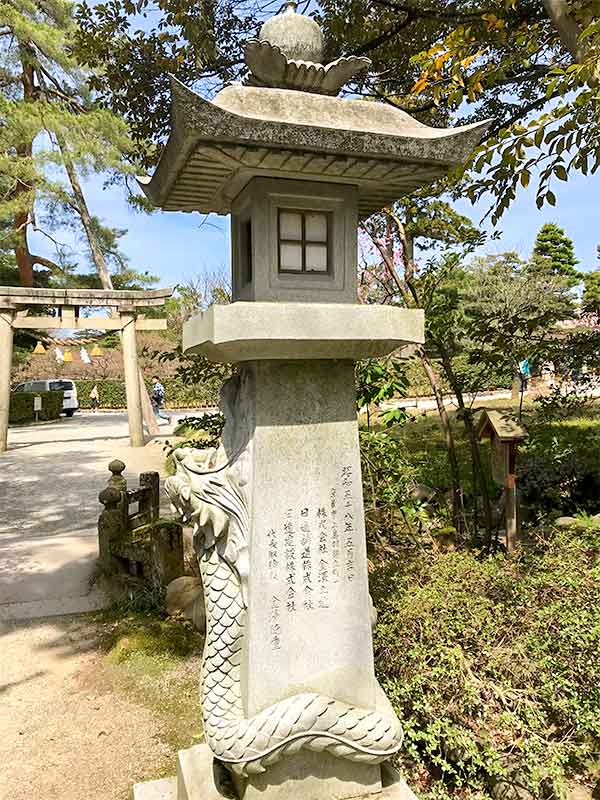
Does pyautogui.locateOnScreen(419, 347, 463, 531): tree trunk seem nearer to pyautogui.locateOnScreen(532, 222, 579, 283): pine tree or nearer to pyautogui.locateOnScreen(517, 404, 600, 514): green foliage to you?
pyautogui.locateOnScreen(517, 404, 600, 514): green foliage

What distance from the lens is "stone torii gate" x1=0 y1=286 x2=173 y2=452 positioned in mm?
13609

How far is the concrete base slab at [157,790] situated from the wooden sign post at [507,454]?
12.0 ft

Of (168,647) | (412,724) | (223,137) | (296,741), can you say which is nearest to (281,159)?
(223,137)

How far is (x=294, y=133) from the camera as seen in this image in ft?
7.14

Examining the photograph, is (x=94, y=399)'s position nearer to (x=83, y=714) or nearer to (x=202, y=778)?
(x=83, y=714)

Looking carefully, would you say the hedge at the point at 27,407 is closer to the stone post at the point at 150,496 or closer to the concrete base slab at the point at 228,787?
the stone post at the point at 150,496

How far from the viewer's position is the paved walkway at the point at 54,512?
19.2 ft

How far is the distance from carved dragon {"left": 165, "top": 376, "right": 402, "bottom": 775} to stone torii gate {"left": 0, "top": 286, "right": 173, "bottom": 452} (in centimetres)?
1193

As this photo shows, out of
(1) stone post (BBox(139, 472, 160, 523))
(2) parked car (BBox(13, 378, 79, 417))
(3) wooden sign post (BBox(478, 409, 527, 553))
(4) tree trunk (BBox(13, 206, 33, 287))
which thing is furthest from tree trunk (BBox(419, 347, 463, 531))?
(2) parked car (BBox(13, 378, 79, 417))

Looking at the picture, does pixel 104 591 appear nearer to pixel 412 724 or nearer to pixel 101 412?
pixel 412 724

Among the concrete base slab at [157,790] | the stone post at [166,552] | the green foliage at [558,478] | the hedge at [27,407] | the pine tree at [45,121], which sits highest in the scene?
the pine tree at [45,121]

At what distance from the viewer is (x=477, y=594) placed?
383 centimetres

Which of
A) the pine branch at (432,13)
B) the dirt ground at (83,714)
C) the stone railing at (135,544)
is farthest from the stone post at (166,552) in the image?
the pine branch at (432,13)

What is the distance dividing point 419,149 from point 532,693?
2783 mm
